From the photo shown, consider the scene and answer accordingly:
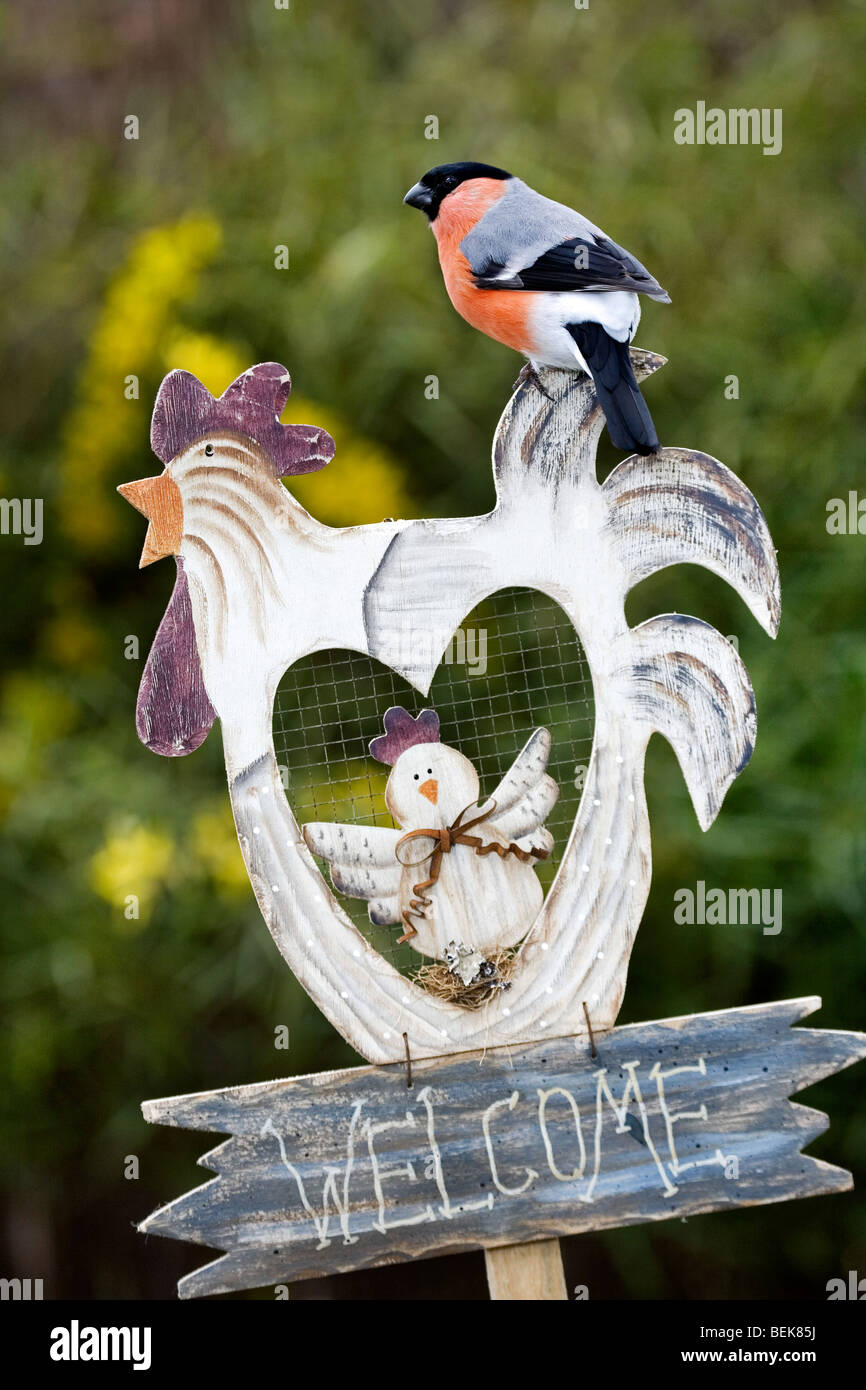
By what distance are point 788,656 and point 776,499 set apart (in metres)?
0.21

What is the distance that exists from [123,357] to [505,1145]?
114 cm

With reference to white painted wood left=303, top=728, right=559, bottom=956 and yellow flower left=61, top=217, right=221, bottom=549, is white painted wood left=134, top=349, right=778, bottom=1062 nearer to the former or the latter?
white painted wood left=303, top=728, right=559, bottom=956

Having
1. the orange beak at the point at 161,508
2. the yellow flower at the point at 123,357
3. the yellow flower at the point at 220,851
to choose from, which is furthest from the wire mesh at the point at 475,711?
the orange beak at the point at 161,508

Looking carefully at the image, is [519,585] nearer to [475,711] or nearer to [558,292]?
[558,292]

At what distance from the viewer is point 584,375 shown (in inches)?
38.6

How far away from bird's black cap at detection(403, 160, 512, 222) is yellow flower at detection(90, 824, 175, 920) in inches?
30.6

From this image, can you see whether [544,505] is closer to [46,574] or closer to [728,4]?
[46,574]

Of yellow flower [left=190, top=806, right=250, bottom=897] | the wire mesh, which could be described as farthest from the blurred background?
the wire mesh

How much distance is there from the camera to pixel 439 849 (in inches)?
37.7

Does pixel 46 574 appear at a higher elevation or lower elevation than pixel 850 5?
lower

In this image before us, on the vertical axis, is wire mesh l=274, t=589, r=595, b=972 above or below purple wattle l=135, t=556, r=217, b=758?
above

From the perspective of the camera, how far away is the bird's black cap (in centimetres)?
99

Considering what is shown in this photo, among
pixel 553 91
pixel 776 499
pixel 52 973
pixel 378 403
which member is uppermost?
pixel 553 91
